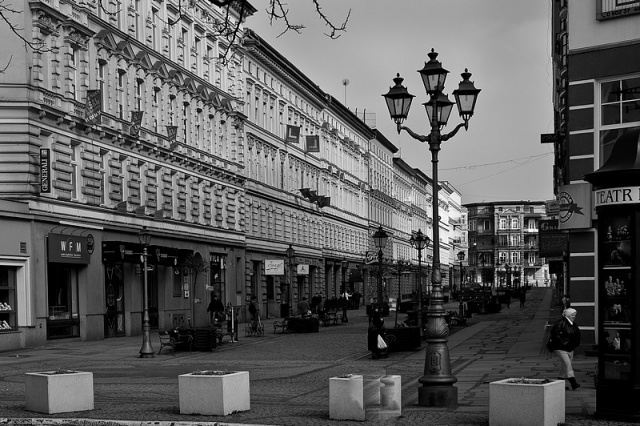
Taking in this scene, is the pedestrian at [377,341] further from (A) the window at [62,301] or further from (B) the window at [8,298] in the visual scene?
(A) the window at [62,301]

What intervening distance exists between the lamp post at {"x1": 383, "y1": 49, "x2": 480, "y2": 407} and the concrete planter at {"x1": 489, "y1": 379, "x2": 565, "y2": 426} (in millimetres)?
2954

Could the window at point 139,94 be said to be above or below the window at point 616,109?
above

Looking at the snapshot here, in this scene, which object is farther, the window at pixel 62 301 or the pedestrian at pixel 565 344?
the window at pixel 62 301

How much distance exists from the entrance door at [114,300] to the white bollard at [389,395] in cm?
2767

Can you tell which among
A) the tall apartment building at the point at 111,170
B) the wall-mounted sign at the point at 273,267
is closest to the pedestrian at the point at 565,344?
the tall apartment building at the point at 111,170

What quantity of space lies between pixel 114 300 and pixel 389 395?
2888 cm

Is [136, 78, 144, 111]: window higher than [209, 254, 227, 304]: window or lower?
higher

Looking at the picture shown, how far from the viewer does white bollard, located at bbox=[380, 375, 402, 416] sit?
14812mm

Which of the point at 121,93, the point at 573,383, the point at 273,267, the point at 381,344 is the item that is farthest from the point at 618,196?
the point at 273,267

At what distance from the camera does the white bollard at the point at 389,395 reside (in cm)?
1481

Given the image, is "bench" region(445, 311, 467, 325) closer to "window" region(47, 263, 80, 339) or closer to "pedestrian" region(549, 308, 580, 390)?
"window" region(47, 263, 80, 339)

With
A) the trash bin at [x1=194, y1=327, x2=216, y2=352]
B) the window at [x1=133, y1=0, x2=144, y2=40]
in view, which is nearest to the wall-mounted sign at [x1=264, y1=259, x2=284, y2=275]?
the window at [x1=133, y1=0, x2=144, y2=40]

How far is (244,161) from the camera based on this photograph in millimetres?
62406

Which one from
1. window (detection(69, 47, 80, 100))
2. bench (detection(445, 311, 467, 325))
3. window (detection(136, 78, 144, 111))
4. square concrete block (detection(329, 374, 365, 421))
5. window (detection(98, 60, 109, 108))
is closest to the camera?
square concrete block (detection(329, 374, 365, 421))
